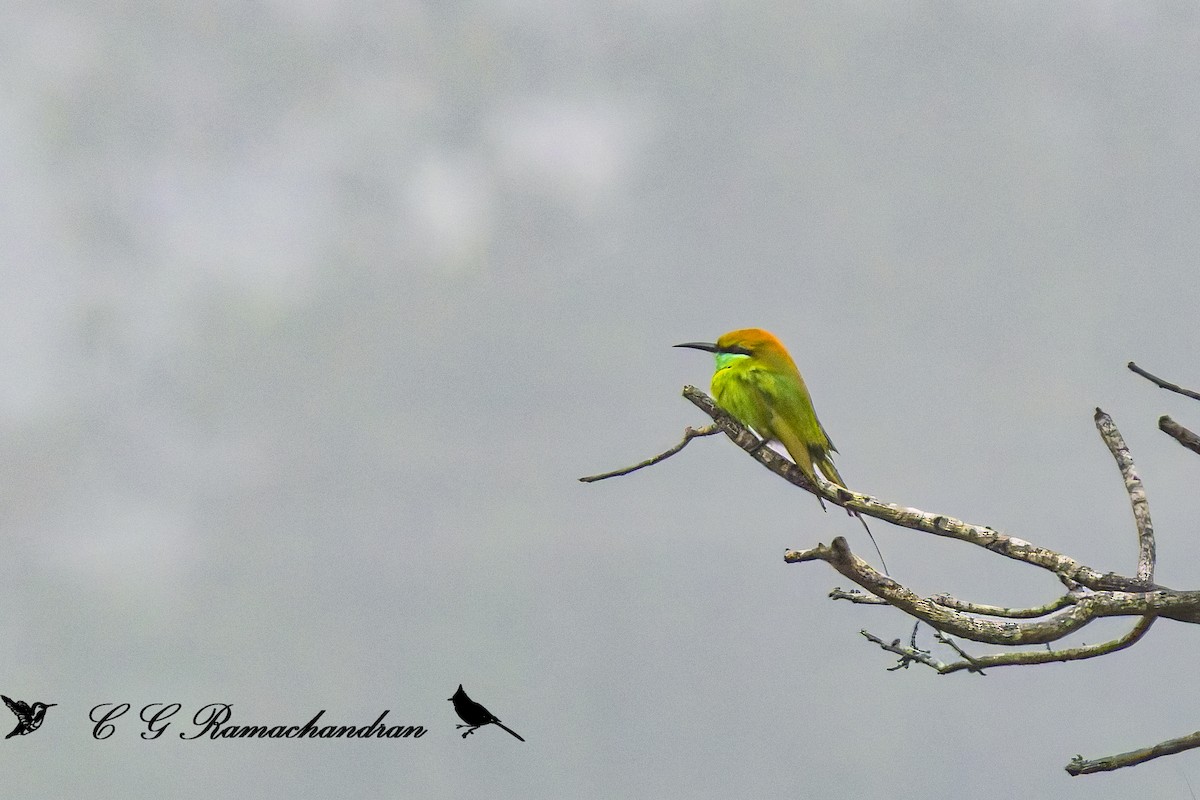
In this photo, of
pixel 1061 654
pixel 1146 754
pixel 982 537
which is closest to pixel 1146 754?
pixel 1146 754

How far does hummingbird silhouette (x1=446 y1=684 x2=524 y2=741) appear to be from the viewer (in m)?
6.10

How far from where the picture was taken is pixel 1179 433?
4621mm

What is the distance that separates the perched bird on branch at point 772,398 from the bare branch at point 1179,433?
5.41ft

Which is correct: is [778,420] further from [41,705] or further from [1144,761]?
[41,705]

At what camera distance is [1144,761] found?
4746 mm

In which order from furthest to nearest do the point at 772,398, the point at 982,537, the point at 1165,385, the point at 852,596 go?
the point at 772,398, the point at 852,596, the point at 982,537, the point at 1165,385

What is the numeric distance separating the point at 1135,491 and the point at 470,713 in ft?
11.9

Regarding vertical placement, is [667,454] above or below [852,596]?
above

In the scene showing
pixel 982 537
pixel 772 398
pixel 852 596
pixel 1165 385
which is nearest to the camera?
pixel 1165 385

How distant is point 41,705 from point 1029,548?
18.5ft

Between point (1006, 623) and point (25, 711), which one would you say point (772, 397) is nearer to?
point (1006, 623)

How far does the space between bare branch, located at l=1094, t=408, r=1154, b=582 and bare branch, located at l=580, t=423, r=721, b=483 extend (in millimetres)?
1910

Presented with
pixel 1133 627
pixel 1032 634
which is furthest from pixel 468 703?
pixel 1133 627

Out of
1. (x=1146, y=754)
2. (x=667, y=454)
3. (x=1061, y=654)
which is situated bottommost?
(x=1146, y=754)
